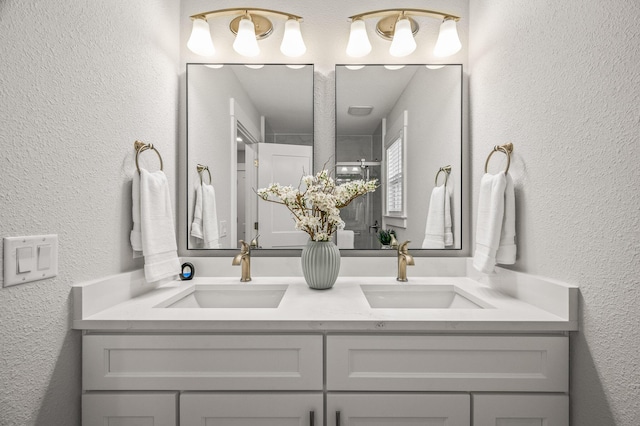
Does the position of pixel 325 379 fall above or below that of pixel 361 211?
below

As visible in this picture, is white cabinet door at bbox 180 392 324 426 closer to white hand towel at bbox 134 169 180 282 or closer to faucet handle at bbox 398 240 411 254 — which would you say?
white hand towel at bbox 134 169 180 282

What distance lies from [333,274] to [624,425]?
0.88 metres

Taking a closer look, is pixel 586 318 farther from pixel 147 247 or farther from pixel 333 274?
pixel 147 247

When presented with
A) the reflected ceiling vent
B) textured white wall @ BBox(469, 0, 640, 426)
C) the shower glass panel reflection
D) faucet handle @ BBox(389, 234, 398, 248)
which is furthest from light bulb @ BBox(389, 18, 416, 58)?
faucet handle @ BBox(389, 234, 398, 248)

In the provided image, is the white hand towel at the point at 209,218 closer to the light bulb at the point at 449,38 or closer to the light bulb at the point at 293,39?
the light bulb at the point at 293,39

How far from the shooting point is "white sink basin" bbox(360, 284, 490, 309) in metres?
1.29

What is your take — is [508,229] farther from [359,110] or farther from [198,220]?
[198,220]

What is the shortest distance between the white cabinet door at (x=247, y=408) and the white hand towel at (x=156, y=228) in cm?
48

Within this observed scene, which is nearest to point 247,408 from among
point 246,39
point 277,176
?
point 277,176

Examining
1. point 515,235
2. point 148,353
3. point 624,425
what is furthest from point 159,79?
point 624,425

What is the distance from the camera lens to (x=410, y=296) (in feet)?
4.26

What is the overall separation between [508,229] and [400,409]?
0.71 metres

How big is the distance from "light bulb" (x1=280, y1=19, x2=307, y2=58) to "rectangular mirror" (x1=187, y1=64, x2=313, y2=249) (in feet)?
0.22

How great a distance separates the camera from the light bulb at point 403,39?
4.65ft
